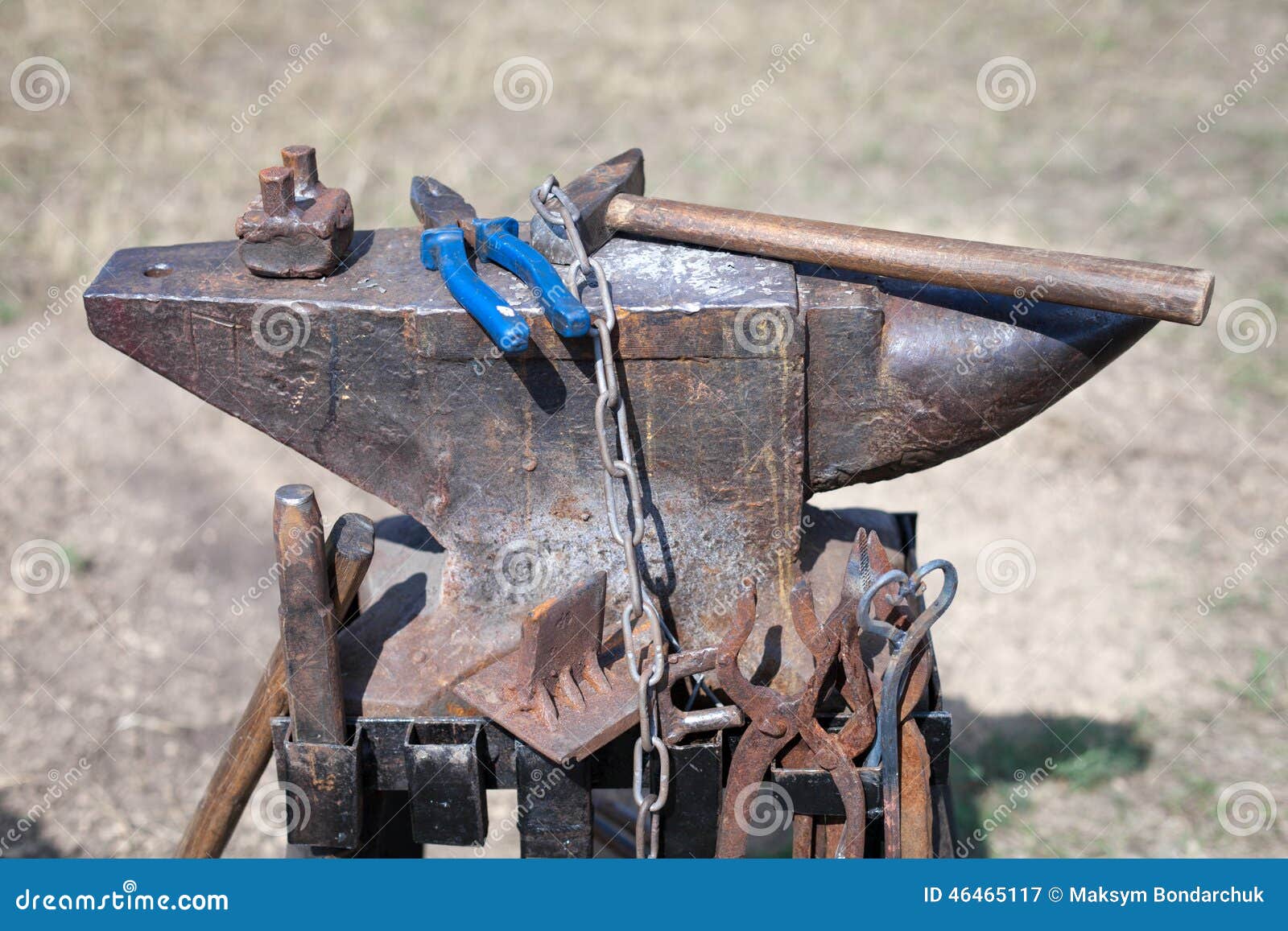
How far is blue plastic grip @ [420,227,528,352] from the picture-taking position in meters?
2.11

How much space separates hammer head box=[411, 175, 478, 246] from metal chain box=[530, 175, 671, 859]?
23 centimetres

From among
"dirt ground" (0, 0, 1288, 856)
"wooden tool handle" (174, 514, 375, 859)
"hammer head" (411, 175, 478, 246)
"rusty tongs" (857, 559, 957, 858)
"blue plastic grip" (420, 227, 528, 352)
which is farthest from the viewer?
"dirt ground" (0, 0, 1288, 856)

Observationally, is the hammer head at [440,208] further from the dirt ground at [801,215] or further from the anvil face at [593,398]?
the dirt ground at [801,215]

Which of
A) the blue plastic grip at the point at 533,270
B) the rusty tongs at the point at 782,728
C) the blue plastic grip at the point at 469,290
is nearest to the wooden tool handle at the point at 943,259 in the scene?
the blue plastic grip at the point at 533,270

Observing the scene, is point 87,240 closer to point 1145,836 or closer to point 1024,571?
point 1024,571

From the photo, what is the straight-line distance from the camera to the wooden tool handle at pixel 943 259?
6.96ft

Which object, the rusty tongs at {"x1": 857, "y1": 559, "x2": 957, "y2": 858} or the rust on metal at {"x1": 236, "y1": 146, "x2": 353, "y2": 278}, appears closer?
the rusty tongs at {"x1": 857, "y1": 559, "x2": 957, "y2": 858}

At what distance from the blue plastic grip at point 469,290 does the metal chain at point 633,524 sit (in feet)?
0.49

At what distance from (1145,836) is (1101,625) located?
0.90 meters

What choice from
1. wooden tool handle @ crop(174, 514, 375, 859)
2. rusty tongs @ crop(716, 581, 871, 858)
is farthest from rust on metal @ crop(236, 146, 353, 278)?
rusty tongs @ crop(716, 581, 871, 858)

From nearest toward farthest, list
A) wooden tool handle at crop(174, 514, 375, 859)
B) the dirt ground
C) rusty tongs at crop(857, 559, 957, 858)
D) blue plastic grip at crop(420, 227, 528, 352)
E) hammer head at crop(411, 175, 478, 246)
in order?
1. blue plastic grip at crop(420, 227, 528, 352)
2. rusty tongs at crop(857, 559, 957, 858)
3. wooden tool handle at crop(174, 514, 375, 859)
4. hammer head at crop(411, 175, 478, 246)
5. the dirt ground

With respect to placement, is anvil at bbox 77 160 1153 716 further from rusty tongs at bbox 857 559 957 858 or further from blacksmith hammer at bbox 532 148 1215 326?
rusty tongs at bbox 857 559 957 858

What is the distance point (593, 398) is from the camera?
2.33 meters

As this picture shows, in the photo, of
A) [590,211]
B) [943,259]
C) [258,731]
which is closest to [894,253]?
[943,259]
